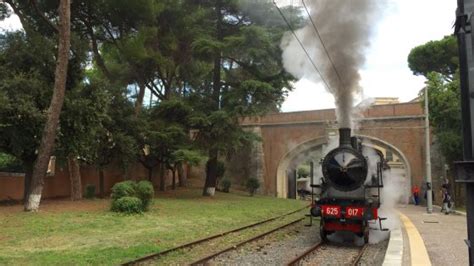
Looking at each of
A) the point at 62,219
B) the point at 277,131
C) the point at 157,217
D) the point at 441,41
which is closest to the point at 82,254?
the point at 62,219

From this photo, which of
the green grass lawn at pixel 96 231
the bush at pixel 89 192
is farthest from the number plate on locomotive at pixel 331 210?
the bush at pixel 89 192

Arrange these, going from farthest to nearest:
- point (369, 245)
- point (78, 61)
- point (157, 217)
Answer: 1. point (78, 61)
2. point (157, 217)
3. point (369, 245)

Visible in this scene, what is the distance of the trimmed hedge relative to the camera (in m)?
15.5

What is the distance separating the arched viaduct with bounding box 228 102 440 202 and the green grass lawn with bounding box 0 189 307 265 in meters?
17.8

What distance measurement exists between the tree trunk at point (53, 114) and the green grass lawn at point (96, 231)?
821mm

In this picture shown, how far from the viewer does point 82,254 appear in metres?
8.73

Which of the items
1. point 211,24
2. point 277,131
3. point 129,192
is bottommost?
point 129,192

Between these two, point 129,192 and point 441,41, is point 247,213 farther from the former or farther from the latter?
point 441,41

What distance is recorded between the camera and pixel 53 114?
15.1 metres

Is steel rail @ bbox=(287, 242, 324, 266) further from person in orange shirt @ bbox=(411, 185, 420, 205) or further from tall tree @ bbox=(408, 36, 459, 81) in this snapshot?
tall tree @ bbox=(408, 36, 459, 81)

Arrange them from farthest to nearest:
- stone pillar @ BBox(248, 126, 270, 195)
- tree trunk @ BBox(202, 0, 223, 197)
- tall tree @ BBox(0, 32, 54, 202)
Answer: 1. stone pillar @ BBox(248, 126, 270, 195)
2. tree trunk @ BBox(202, 0, 223, 197)
3. tall tree @ BBox(0, 32, 54, 202)

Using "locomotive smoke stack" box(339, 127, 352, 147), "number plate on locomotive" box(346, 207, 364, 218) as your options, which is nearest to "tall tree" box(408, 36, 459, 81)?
"locomotive smoke stack" box(339, 127, 352, 147)

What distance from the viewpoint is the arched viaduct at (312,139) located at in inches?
1314

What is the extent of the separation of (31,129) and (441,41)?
3027 centimetres
